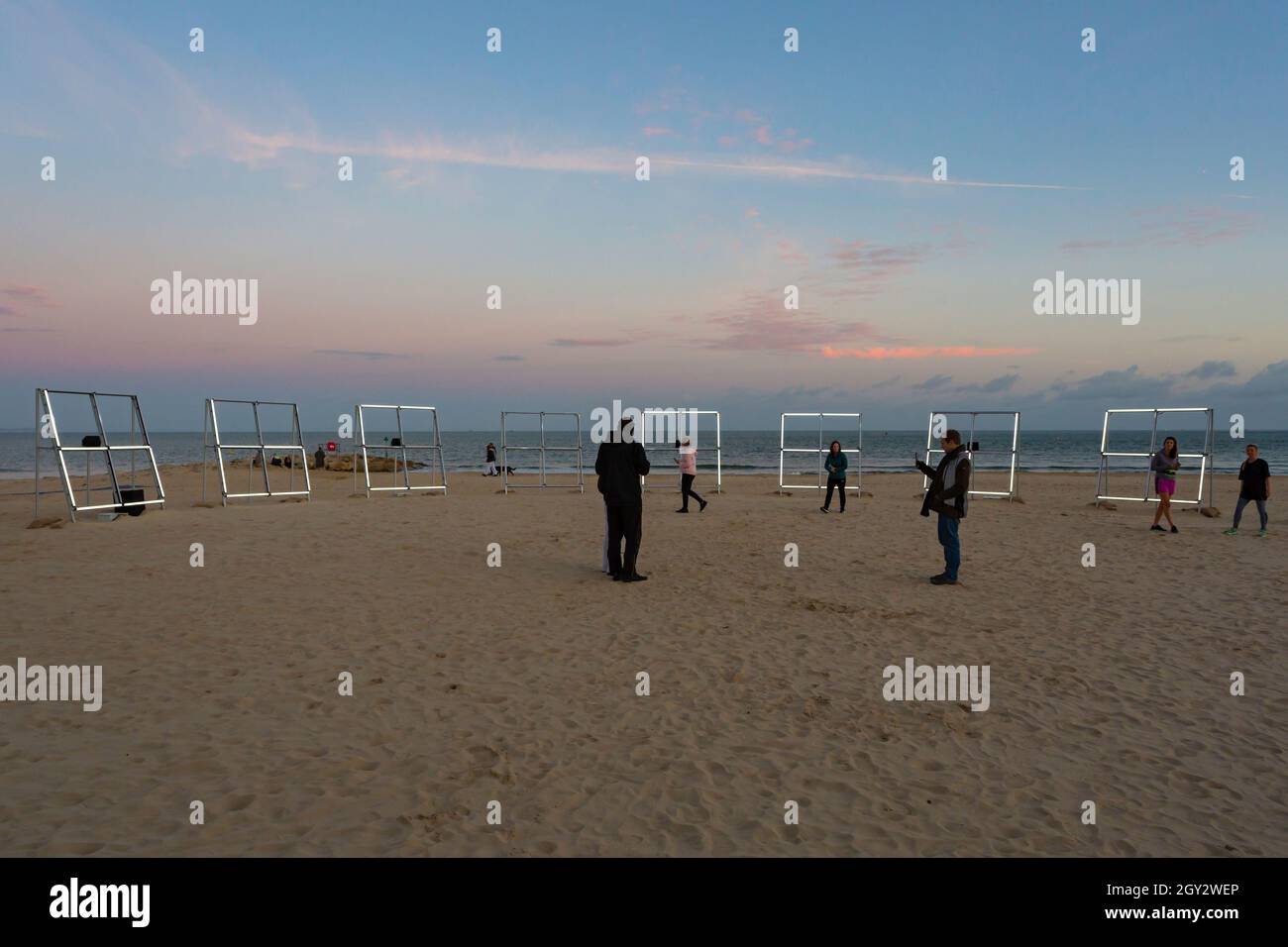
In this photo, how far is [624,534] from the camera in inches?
423

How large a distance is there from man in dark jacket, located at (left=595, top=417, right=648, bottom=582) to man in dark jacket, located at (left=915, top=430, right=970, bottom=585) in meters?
3.70

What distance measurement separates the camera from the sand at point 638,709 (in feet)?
13.4

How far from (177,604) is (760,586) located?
278 inches

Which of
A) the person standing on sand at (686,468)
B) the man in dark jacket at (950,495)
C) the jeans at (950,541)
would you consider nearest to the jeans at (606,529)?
the man in dark jacket at (950,495)

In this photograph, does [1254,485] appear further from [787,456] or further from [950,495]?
[787,456]

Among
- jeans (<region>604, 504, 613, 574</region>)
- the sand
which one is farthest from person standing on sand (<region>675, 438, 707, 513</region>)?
jeans (<region>604, 504, 613, 574</region>)

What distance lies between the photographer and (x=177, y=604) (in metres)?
8.95

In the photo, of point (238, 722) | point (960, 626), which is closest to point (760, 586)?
point (960, 626)

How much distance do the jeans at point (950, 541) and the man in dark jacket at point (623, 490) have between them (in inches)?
158

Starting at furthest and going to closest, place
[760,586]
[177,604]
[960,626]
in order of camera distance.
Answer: [760,586] → [177,604] → [960,626]

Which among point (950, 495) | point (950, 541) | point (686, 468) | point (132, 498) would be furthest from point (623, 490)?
point (132, 498)

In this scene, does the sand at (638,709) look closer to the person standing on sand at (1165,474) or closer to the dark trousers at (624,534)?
the dark trousers at (624,534)
